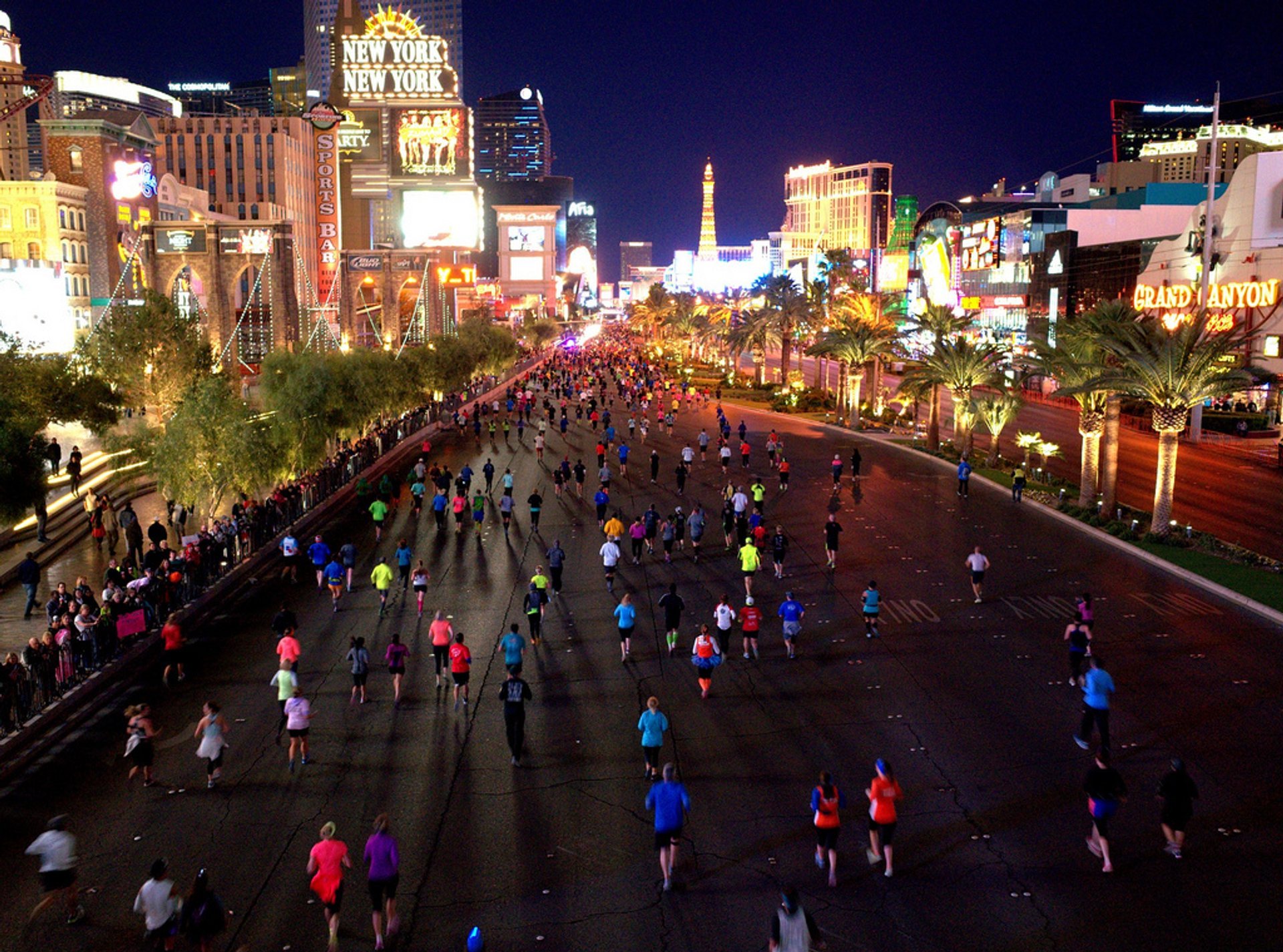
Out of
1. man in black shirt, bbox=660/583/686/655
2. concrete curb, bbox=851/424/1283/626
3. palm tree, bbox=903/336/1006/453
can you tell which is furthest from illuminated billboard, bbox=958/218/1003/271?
man in black shirt, bbox=660/583/686/655

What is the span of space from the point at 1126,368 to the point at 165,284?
54.9 metres

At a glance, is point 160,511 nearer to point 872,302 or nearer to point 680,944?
point 680,944

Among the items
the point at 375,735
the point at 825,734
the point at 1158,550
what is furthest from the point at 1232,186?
the point at 375,735

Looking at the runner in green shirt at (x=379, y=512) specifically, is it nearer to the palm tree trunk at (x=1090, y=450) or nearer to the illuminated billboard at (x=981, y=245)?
the palm tree trunk at (x=1090, y=450)

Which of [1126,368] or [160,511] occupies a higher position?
[1126,368]

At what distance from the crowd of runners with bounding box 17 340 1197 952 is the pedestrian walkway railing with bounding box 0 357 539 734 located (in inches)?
48.7

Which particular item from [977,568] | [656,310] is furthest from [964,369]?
[656,310]

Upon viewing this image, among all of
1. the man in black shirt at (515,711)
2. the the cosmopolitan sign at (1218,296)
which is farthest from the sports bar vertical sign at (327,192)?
the man in black shirt at (515,711)

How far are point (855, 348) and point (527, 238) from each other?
131 meters

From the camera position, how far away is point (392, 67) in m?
103

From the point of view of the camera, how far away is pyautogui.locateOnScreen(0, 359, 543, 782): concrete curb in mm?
13523

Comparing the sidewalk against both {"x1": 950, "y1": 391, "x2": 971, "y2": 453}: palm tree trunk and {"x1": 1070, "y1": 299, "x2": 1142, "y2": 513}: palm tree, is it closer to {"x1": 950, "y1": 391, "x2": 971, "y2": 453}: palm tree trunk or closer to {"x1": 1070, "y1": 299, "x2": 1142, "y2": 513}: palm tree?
{"x1": 1070, "y1": 299, "x2": 1142, "y2": 513}: palm tree

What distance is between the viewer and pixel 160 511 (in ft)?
101

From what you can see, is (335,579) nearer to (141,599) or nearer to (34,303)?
(141,599)
